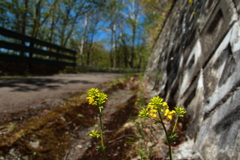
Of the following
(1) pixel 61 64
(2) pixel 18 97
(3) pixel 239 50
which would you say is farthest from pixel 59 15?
(3) pixel 239 50

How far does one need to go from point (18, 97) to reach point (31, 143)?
181 cm

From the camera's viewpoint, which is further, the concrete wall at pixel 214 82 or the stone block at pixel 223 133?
the concrete wall at pixel 214 82

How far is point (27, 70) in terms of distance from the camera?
24.8 feet

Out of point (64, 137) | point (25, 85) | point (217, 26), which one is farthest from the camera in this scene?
point (25, 85)

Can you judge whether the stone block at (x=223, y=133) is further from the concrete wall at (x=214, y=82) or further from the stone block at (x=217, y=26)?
the stone block at (x=217, y=26)

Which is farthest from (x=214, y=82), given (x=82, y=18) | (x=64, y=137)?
(x=82, y=18)

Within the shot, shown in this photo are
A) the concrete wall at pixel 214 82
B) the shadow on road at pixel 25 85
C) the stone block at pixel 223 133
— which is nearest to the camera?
the stone block at pixel 223 133

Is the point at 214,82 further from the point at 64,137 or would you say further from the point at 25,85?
the point at 25,85

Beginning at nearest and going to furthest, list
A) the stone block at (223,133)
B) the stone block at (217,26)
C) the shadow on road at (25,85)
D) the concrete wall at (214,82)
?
the stone block at (223,133)
the concrete wall at (214,82)
the stone block at (217,26)
the shadow on road at (25,85)

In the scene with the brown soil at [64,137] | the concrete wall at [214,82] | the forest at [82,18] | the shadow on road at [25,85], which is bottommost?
the brown soil at [64,137]

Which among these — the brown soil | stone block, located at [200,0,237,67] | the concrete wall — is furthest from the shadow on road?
stone block, located at [200,0,237,67]

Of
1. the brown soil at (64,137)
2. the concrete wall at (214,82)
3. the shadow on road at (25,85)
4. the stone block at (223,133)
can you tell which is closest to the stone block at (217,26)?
the concrete wall at (214,82)

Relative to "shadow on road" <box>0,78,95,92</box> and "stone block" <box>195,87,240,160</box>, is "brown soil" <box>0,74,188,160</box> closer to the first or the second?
"stone block" <box>195,87,240,160</box>

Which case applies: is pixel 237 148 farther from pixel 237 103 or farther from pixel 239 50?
pixel 239 50
